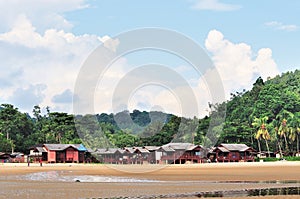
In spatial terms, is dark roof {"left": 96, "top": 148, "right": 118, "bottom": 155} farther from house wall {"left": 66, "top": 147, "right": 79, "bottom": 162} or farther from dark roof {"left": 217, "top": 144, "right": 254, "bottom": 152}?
dark roof {"left": 217, "top": 144, "right": 254, "bottom": 152}

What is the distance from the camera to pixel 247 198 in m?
24.2

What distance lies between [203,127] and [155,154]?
1784 centimetres

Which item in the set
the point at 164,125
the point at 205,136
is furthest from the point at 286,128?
the point at 164,125

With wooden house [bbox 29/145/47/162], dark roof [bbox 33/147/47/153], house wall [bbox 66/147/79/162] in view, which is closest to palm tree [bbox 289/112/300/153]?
house wall [bbox 66/147/79/162]

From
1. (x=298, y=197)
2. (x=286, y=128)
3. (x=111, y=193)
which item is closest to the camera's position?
(x=298, y=197)

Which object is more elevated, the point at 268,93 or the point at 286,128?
the point at 268,93

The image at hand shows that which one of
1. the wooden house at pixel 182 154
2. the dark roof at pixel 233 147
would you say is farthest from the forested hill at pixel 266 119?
the wooden house at pixel 182 154

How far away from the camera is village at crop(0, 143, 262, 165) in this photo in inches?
3898

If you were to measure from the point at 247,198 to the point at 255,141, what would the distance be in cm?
8841

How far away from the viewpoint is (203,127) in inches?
4579

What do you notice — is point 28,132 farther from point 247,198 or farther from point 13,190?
point 247,198

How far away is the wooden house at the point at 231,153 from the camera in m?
98.9

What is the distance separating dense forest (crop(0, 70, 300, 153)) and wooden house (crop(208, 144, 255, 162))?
19.6 feet

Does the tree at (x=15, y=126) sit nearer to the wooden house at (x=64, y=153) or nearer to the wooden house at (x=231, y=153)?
the wooden house at (x=64, y=153)
